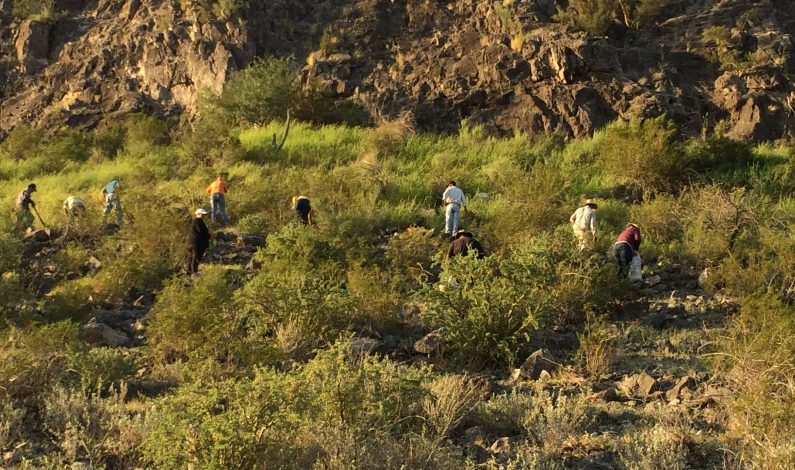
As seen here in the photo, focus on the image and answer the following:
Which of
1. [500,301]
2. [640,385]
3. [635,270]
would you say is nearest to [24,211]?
[500,301]

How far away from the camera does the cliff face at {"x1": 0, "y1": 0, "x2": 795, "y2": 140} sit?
1889cm

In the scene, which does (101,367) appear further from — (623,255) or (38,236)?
(38,236)

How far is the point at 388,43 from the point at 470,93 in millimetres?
4385

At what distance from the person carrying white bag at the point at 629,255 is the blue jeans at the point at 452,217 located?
11.0 feet

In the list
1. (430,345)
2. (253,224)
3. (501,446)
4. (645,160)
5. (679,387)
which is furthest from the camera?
(645,160)

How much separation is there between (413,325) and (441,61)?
1498 cm

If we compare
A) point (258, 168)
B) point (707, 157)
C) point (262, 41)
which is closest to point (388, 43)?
point (262, 41)

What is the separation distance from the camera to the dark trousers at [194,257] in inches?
419

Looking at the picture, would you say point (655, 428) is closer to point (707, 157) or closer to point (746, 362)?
point (746, 362)

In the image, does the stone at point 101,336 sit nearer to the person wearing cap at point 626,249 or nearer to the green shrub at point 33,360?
the green shrub at point 33,360

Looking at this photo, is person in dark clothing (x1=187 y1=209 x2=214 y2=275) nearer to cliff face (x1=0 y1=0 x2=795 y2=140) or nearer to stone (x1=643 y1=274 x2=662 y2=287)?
stone (x1=643 y1=274 x2=662 y2=287)

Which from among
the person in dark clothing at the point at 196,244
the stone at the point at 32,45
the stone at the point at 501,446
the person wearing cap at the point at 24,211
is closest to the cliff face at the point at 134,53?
the stone at the point at 32,45

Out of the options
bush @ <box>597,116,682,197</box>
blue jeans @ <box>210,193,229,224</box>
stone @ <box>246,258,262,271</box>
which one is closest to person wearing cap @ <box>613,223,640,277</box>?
bush @ <box>597,116,682,197</box>

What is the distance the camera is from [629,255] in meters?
9.59
